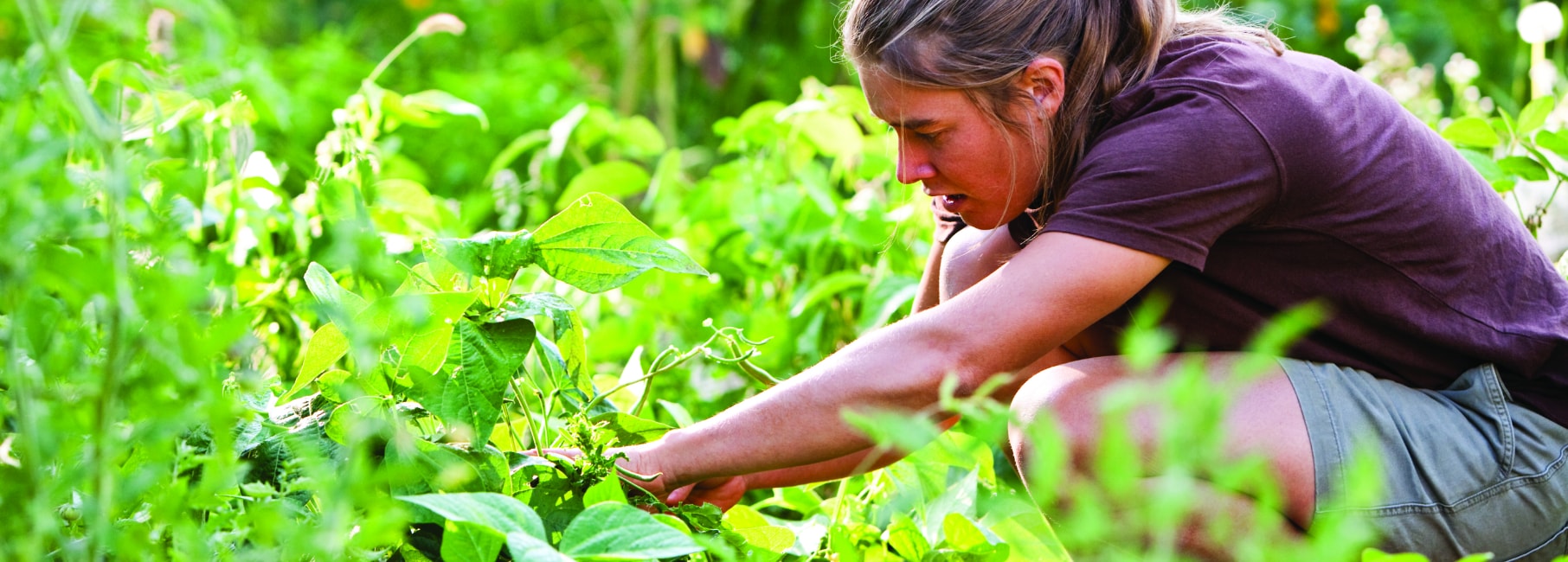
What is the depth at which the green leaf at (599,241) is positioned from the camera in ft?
3.93

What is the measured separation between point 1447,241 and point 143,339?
1.18 m

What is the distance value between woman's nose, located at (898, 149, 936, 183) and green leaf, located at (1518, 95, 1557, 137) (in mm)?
872

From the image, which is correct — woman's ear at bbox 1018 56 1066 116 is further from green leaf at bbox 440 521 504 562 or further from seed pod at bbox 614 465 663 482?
green leaf at bbox 440 521 504 562

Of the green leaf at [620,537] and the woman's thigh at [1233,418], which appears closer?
the green leaf at [620,537]

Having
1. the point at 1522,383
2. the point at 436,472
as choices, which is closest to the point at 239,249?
the point at 436,472

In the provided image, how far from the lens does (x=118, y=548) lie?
673 mm

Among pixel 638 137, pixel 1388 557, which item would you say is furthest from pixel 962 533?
pixel 638 137

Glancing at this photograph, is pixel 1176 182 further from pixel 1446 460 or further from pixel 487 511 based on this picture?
pixel 487 511

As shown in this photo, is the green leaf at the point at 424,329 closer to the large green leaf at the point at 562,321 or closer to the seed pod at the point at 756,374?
the large green leaf at the point at 562,321

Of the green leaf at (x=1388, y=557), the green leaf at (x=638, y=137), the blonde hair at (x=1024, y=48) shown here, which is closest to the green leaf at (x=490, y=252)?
the blonde hair at (x=1024, y=48)

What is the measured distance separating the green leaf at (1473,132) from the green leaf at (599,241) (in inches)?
44.7

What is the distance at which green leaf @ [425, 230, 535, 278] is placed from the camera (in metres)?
1.13

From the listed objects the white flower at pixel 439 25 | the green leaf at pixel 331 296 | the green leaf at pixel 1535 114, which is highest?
the white flower at pixel 439 25

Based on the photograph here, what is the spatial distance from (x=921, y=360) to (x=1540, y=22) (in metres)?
1.55
